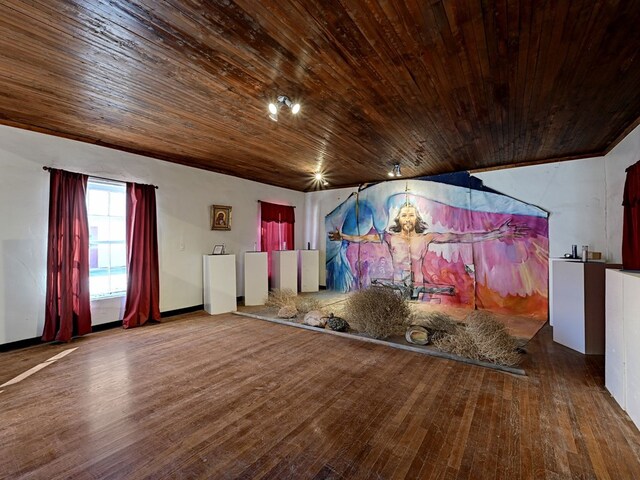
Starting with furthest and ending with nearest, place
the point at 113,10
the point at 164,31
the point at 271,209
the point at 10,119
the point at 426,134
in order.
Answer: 1. the point at 271,209
2. the point at 426,134
3. the point at 10,119
4. the point at 164,31
5. the point at 113,10

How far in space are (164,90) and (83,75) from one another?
2.05 feet

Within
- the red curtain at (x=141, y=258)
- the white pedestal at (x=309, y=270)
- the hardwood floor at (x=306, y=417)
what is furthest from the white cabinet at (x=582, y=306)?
the red curtain at (x=141, y=258)

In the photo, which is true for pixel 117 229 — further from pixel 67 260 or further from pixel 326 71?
pixel 326 71

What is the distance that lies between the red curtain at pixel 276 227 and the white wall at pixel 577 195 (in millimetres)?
4652

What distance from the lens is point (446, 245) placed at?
605 cm

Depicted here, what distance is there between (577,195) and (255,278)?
6.15m

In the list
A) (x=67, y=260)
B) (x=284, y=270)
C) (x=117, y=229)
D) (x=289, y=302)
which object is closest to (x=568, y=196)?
(x=289, y=302)

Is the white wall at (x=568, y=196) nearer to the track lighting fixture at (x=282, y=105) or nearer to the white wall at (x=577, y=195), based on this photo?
the white wall at (x=577, y=195)

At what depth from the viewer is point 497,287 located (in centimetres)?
552

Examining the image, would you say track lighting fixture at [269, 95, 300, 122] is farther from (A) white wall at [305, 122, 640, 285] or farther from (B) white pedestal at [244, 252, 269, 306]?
(A) white wall at [305, 122, 640, 285]

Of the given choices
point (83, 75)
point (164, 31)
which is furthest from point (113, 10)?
point (83, 75)

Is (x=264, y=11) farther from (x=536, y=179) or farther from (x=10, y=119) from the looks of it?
(x=536, y=179)

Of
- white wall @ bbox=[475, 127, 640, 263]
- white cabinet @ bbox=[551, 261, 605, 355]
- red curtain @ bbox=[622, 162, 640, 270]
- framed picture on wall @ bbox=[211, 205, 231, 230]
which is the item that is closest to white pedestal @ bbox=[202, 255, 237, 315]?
framed picture on wall @ bbox=[211, 205, 231, 230]

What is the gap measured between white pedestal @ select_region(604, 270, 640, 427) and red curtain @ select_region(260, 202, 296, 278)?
604cm
